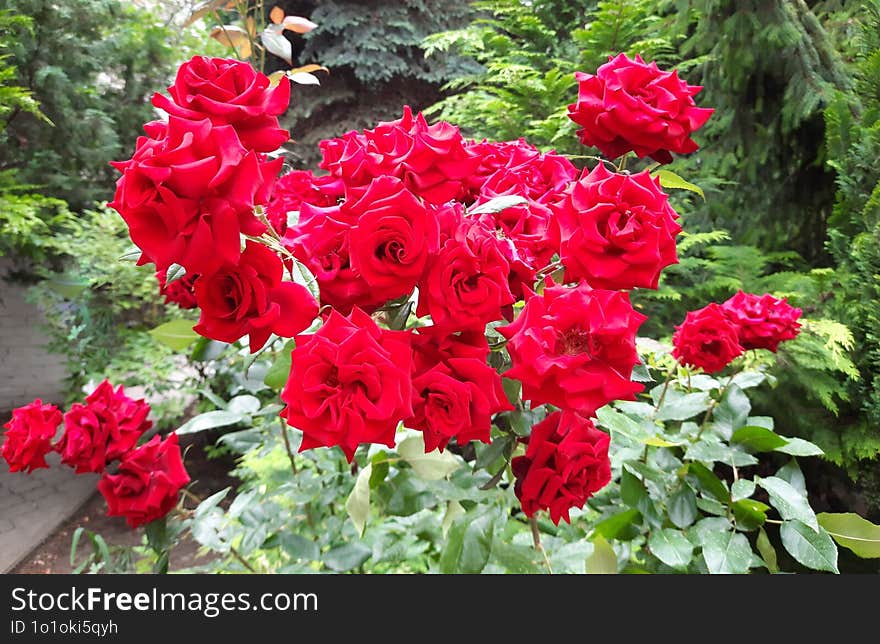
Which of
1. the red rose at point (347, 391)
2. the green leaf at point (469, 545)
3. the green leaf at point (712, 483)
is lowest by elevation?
the green leaf at point (712, 483)

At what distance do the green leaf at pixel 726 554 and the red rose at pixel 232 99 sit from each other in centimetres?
92

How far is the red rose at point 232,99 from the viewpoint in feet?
1.50

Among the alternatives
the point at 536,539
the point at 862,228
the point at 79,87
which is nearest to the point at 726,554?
the point at 536,539

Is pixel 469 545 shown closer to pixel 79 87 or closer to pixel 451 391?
pixel 451 391

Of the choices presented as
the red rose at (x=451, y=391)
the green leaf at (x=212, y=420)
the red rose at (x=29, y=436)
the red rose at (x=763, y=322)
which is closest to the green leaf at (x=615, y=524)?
the red rose at (x=763, y=322)

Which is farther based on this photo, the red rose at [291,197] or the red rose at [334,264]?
the red rose at [291,197]

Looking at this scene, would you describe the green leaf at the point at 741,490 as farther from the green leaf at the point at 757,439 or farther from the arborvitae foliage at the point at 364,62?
the arborvitae foliage at the point at 364,62

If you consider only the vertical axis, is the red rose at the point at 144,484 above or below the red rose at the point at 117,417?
below

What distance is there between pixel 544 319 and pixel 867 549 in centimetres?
84

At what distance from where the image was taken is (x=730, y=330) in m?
1.01

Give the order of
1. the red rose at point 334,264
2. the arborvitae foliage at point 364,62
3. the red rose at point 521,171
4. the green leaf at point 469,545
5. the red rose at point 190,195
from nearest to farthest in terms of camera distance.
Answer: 1. the red rose at point 190,195
2. the red rose at point 334,264
3. the red rose at point 521,171
4. the green leaf at point 469,545
5. the arborvitae foliage at point 364,62

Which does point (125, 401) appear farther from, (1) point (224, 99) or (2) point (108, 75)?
(2) point (108, 75)

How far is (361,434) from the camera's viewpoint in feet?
1.45

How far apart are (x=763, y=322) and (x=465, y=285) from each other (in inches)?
32.8
